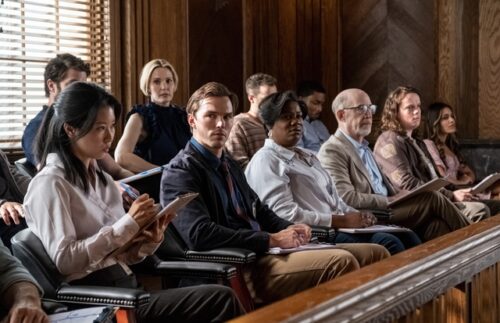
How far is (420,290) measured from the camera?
1.89 metres

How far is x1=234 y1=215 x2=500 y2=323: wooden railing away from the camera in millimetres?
1523

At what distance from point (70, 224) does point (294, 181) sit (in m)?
1.56

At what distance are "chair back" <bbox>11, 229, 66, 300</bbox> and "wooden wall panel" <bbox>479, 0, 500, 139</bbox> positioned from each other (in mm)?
5389

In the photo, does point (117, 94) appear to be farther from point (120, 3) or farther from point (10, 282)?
point (10, 282)

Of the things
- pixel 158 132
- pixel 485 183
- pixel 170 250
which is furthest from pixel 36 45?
pixel 485 183

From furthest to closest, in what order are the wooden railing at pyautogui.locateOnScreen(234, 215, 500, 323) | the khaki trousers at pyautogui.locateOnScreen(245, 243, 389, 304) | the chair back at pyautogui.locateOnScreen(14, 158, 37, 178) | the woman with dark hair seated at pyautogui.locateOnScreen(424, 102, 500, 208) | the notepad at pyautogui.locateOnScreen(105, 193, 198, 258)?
the woman with dark hair seated at pyautogui.locateOnScreen(424, 102, 500, 208) → the chair back at pyautogui.locateOnScreen(14, 158, 37, 178) → the khaki trousers at pyautogui.locateOnScreen(245, 243, 389, 304) → the notepad at pyautogui.locateOnScreen(105, 193, 198, 258) → the wooden railing at pyautogui.locateOnScreen(234, 215, 500, 323)

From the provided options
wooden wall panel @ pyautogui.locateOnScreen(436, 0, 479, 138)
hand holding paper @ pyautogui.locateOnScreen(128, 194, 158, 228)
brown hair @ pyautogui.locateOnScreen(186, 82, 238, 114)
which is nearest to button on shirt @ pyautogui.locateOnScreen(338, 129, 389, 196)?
brown hair @ pyautogui.locateOnScreen(186, 82, 238, 114)

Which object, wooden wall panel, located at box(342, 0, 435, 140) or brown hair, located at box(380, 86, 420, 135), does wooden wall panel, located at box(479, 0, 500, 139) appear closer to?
wooden wall panel, located at box(342, 0, 435, 140)

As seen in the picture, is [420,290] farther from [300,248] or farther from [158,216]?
[300,248]

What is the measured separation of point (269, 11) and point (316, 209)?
3698 mm

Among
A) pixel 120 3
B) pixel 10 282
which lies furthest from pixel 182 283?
pixel 120 3

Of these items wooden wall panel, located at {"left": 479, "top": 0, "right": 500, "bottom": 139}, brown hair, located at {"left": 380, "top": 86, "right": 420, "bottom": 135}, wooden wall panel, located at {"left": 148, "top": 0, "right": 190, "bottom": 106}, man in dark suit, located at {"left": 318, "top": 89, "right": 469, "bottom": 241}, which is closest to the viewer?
man in dark suit, located at {"left": 318, "top": 89, "right": 469, "bottom": 241}

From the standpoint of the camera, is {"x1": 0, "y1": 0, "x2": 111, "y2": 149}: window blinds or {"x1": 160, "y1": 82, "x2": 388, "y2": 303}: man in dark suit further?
{"x1": 0, "y1": 0, "x2": 111, "y2": 149}: window blinds

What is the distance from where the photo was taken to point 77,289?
8.42 feet
